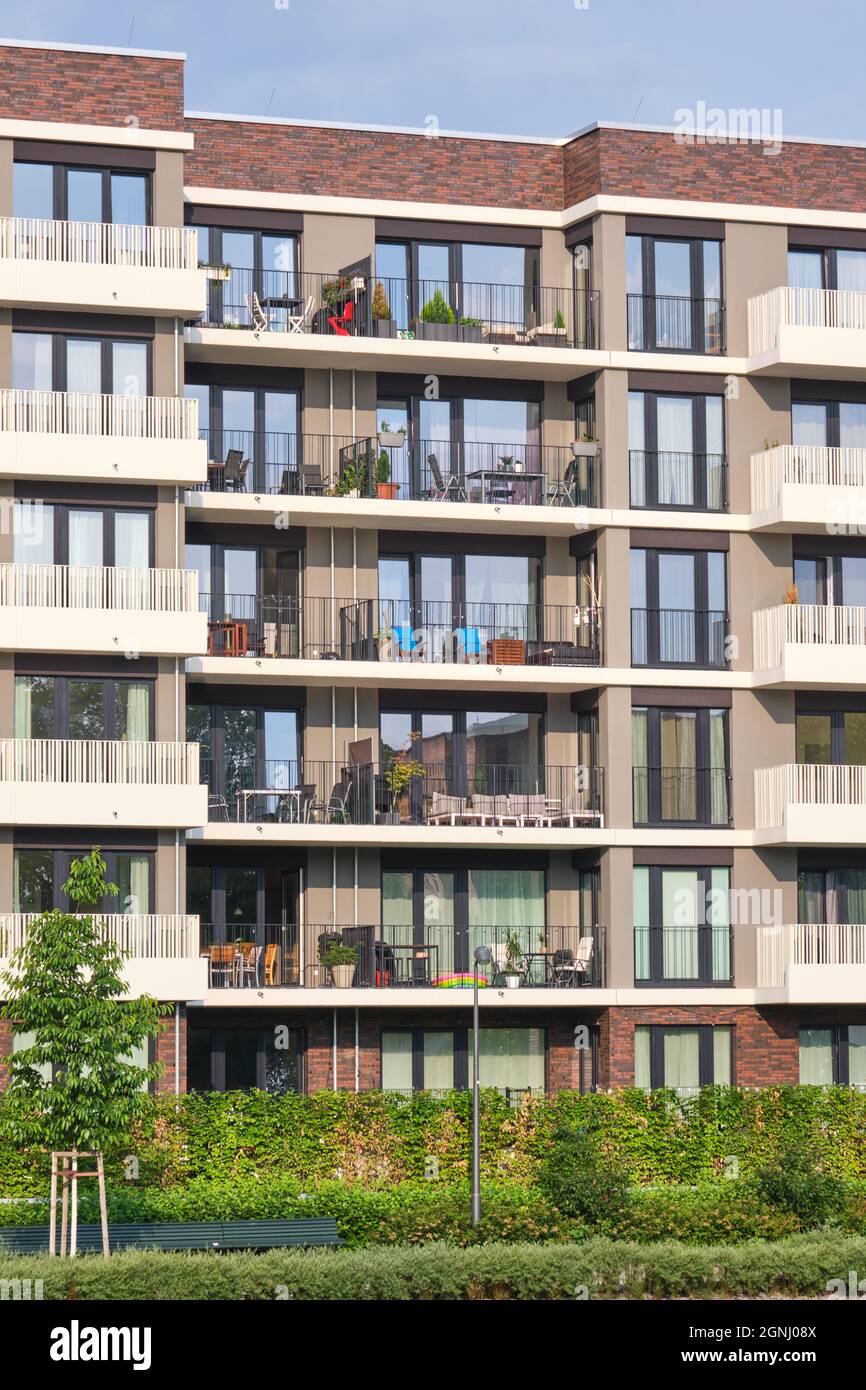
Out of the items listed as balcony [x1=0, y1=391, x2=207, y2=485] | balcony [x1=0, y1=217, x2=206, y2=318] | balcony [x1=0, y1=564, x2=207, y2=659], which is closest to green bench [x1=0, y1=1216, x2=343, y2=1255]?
balcony [x1=0, y1=564, x2=207, y2=659]

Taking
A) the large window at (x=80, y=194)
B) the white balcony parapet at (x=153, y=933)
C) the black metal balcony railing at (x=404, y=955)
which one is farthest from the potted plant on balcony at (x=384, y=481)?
the white balcony parapet at (x=153, y=933)

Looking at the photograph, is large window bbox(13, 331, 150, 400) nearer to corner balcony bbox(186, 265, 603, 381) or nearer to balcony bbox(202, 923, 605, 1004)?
corner balcony bbox(186, 265, 603, 381)

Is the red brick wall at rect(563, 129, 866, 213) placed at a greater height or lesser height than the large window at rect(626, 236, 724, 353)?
greater

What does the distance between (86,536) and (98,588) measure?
982 millimetres

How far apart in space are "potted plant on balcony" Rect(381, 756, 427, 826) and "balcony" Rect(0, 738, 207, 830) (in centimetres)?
404

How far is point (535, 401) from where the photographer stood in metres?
43.0

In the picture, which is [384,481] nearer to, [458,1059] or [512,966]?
[512,966]

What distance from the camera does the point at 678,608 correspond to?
41688 mm

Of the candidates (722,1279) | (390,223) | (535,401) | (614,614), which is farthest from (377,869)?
(722,1279)

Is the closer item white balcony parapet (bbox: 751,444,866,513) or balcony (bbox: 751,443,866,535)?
balcony (bbox: 751,443,866,535)

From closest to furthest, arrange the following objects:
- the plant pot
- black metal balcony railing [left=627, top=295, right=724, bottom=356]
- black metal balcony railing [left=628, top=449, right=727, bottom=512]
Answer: the plant pot
black metal balcony railing [left=628, top=449, right=727, bottom=512]
black metal balcony railing [left=627, top=295, right=724, bottom=356]

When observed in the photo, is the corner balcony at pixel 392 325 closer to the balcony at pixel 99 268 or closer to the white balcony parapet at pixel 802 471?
the balcony at pixel 99 268

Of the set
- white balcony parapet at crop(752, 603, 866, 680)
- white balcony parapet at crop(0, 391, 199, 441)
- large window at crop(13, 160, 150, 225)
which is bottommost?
white balcony parapet at crop(752, 603, 866, 680)

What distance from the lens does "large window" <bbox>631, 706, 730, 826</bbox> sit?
135ft
